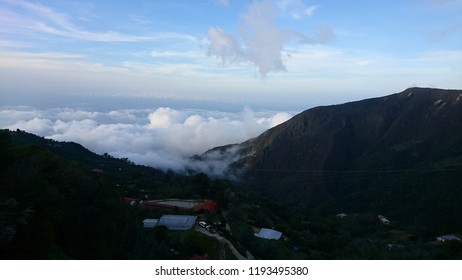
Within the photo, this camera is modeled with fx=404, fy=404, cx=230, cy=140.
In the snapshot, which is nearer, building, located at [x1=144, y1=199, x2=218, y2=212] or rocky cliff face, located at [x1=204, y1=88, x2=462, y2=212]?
building, located at [x1=144, y1=199, x2=218, y2=212]

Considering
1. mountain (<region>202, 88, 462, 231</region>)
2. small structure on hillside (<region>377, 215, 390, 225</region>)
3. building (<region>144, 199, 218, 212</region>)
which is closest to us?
building (<region>144, 199, 218, 212</region>)

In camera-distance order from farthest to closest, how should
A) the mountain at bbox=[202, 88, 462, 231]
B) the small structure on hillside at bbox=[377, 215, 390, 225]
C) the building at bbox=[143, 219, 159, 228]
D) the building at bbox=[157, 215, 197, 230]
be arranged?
the mountain at bbox=[202, 88, 462, 231] < the small structure on hillside at bbox=[377, 215, 390, 225] < the building at bbox=[143, 219, 159, 228] < the building at bbox=[157, 215, 197, 230]

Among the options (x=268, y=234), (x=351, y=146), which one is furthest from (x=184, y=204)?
(x=351, y=146)

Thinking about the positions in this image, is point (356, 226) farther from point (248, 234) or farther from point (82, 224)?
point (82, 224)

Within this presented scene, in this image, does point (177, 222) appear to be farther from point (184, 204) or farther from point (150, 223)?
point (184, 204)

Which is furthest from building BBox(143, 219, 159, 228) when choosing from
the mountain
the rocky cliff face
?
the rocky cliff face

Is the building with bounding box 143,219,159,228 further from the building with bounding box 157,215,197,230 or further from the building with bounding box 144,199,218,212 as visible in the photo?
the building with bounding box 144,199,218,212

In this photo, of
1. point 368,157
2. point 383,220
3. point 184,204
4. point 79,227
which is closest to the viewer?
point 79,227
